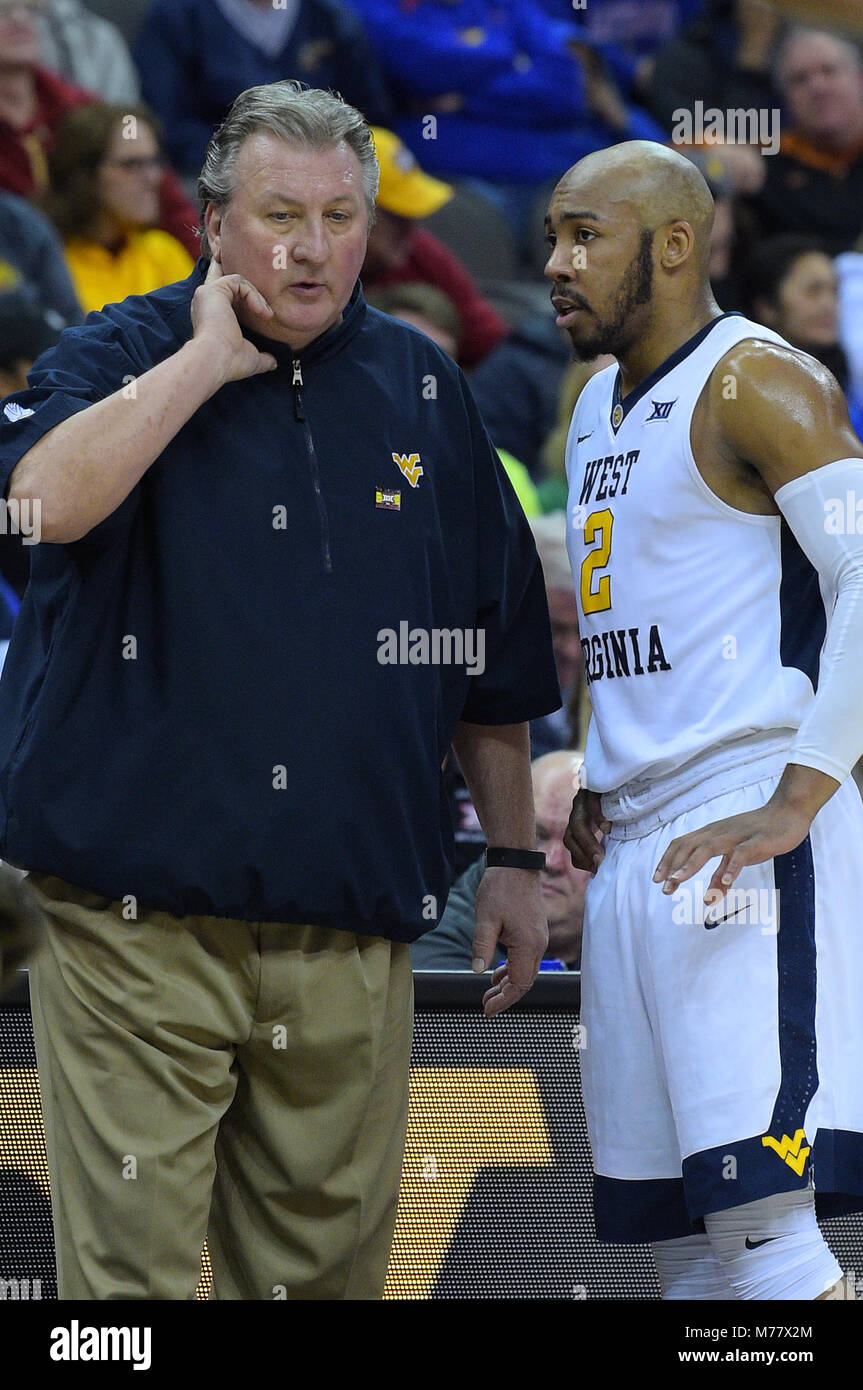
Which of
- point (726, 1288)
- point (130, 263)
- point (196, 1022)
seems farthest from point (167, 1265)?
point (130, 263)

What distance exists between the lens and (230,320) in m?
2.18

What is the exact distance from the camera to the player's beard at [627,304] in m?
2.36

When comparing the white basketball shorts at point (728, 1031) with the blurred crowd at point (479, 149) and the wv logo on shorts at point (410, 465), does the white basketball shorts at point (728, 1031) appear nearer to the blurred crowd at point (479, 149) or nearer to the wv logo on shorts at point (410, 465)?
the wv logo on shorts at point (410, 465)

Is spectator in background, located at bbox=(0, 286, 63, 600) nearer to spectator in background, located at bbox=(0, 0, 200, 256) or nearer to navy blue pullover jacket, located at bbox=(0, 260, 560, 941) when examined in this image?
spectator in background, located at bbox=(0, 0, 200, 256)

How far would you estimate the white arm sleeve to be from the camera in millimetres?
A: 2131

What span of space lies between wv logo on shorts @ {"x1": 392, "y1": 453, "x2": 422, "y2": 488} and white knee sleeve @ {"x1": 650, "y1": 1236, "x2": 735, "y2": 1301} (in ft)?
3.49

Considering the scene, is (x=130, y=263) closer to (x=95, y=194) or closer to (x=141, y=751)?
(x=95, y=194)

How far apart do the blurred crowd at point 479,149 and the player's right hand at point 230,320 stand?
2192 mm

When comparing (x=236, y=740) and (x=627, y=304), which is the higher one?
(x=627, y=304)

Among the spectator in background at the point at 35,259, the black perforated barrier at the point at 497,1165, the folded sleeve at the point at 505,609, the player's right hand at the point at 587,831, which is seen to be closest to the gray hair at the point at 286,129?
the folded sleeve at the point at 505,609

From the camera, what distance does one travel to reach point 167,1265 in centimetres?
212

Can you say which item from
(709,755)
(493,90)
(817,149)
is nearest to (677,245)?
(709,755)

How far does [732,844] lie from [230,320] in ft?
2.97

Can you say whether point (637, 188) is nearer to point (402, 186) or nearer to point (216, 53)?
point (402, 186)
